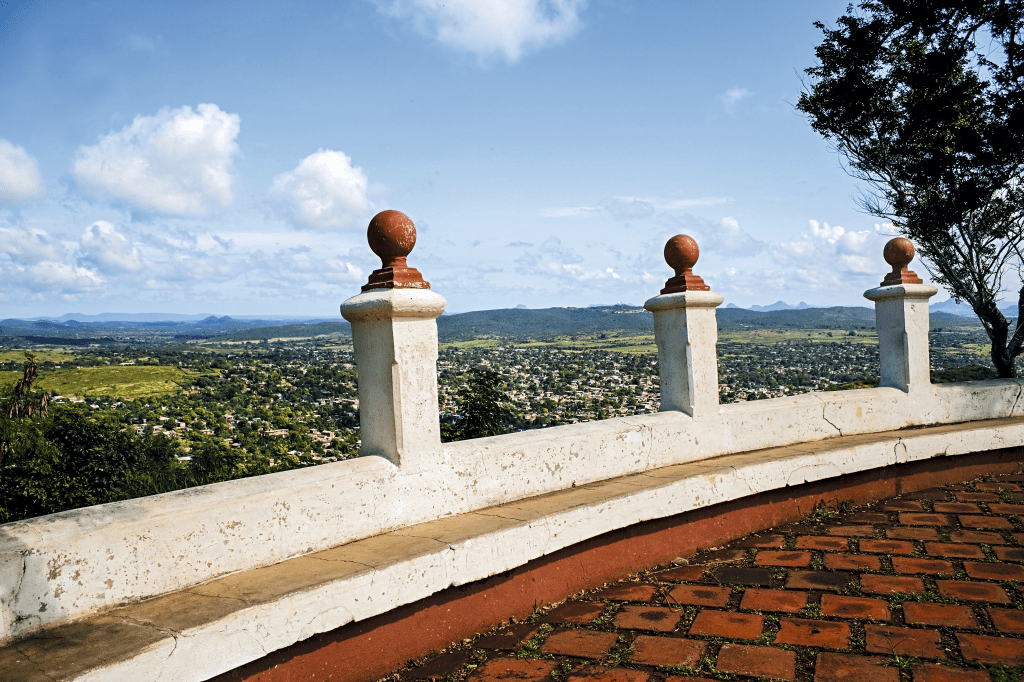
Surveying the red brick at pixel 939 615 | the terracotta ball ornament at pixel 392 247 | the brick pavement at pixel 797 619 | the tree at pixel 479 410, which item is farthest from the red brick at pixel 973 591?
the tree at pixel 479 410

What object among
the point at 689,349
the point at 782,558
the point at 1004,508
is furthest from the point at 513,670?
the point at 1004,508

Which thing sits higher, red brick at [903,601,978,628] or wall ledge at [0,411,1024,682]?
wall ledge at [0,411,1024,682]

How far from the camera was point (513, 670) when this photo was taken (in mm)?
2381

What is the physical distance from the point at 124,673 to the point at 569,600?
1.81m

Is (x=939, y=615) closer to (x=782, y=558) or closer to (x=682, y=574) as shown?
(x=782, y=558)

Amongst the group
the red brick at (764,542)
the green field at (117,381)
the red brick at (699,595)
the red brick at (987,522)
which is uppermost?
the green field at (117,381)

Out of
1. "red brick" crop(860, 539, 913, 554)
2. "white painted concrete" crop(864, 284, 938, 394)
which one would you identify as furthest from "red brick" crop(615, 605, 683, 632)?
"white painted concrete" crop(864, 284, 938, 394)

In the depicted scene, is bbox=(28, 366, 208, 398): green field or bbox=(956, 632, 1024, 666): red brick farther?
bbox=(28, 366, 208, 398): green field

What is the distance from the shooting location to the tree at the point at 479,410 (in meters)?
6.38

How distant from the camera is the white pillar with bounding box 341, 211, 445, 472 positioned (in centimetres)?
275

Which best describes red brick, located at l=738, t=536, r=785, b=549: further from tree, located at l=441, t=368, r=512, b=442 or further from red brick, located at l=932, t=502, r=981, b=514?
tree, located at l=441, t=368, r=512, b=442

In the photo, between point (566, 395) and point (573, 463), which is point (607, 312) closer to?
point (566, 395)

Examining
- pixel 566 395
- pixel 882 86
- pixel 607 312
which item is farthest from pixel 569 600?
pixel 607 312

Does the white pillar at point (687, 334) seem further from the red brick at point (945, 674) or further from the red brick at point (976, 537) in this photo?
the red brick at point (945, 674)
